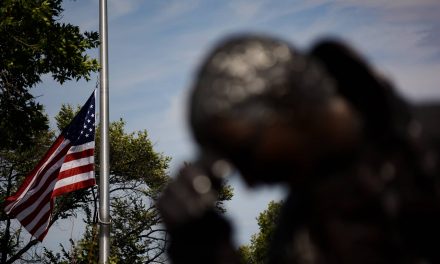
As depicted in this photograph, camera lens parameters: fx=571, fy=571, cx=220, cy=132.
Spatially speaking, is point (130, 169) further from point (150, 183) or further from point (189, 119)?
point (189, 119)

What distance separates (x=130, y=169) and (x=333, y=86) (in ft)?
81.8

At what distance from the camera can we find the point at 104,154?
518 inches

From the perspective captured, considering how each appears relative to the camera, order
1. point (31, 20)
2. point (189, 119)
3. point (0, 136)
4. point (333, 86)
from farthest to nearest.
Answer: point (0, 136), point (31, 20), point (189, 119), point (333, 86)

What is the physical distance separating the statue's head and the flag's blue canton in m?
11.3

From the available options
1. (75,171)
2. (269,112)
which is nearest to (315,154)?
(269,112)

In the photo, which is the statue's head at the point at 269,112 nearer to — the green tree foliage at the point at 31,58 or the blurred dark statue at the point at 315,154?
the blurred dark statue at the point at 315,154

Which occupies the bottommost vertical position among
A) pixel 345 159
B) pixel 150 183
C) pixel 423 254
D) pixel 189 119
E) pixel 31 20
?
pixel 423 254

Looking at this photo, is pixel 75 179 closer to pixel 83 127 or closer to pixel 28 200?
pixel 28 200

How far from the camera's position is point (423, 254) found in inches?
63.4

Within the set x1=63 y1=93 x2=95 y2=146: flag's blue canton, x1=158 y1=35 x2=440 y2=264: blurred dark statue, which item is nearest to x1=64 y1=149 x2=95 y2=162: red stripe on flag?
x1=63 y1=93 x2=95 y2=146: flag's blue canton

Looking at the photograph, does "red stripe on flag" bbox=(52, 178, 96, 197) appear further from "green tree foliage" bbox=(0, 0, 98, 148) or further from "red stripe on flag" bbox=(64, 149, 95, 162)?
"green tree foliage" bbox=(0, 0, 98, 148)

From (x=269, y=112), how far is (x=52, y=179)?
10.8 m

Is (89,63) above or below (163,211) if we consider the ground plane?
above

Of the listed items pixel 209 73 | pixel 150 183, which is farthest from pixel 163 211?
pixel 150 183
